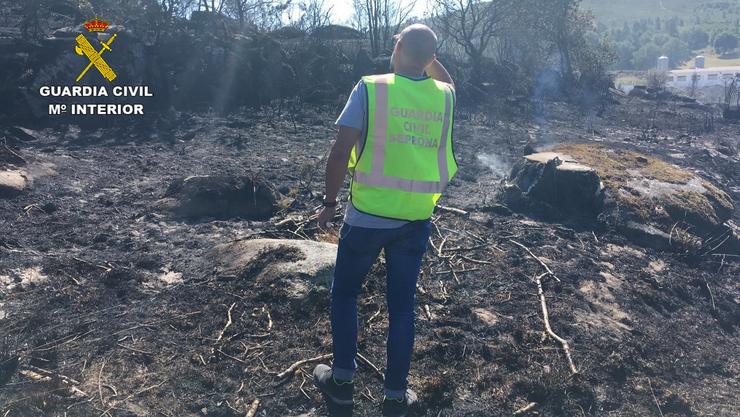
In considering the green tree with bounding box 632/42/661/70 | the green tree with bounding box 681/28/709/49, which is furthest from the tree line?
the green tree with bounding box 681/28/709/49

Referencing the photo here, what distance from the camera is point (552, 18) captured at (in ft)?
73.3

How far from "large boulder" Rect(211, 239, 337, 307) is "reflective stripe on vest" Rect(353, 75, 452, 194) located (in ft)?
4.87

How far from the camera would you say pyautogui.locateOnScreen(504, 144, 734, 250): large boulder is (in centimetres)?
571

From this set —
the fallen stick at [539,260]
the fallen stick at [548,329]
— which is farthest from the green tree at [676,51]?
the fallen stick at [548,329]

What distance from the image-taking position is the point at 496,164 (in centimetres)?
874

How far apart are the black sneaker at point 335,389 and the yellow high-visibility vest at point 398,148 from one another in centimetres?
90

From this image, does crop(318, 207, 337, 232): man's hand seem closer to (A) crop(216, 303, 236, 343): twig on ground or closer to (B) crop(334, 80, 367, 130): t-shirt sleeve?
(B) crop(334, 80, 367, 130): t-shirt sleeve

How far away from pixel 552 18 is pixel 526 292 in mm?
20775

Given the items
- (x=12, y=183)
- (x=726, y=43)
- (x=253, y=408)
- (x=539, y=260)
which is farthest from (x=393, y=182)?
(x=726, y=43)

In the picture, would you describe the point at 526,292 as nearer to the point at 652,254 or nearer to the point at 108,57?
the point at 652,254

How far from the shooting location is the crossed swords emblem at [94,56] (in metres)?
11.8

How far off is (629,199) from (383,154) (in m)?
4.48

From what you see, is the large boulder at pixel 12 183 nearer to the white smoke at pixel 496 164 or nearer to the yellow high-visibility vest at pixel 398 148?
the yellow high-visibility vest at pixel 398 148

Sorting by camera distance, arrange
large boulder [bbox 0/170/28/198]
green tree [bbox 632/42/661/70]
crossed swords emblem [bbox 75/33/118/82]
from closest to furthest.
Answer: large boulder [bbox 0/170/28/198] → crossed swords emblem [bbox 75/33/118/82] → green tree [bbox 632/42/661/70]
